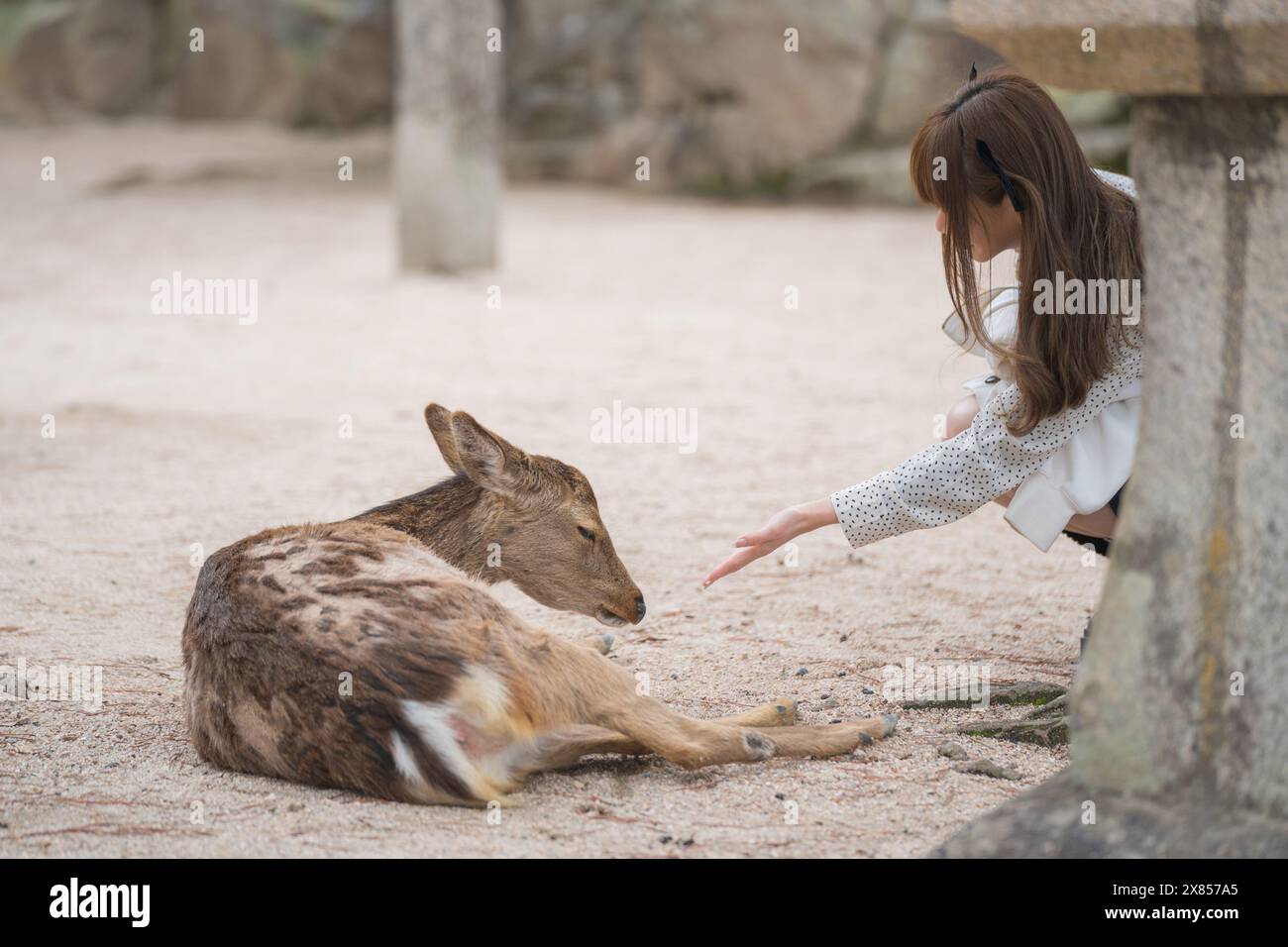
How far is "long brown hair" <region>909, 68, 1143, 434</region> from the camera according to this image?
11.1 feet

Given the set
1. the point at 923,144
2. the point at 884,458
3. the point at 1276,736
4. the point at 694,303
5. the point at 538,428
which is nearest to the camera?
the point at 1276,736

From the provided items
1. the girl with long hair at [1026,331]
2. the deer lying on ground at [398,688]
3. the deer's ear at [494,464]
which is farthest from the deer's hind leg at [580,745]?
the deer's ear at [494,464]

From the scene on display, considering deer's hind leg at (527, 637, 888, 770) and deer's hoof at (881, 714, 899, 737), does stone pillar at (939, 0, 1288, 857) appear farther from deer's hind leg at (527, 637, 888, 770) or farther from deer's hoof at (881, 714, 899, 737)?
deer's hoof at (881, 714, 899, 737)

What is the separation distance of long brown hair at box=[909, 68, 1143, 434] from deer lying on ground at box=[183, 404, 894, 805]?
904 millimetres

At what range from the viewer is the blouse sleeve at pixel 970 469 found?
3.51 metres

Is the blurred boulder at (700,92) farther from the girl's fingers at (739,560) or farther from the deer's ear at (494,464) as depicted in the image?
the girl's fingers at (739,560)

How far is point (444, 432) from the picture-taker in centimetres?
423

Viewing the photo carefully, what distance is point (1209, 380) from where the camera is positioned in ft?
8.69

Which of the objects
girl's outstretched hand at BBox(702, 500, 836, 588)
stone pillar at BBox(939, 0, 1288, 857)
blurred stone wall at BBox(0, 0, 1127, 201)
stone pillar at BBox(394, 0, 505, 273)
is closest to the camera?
stone pillar at BBox(939, 0, 1288, 857)

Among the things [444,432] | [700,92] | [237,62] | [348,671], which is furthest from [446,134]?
[237,62]

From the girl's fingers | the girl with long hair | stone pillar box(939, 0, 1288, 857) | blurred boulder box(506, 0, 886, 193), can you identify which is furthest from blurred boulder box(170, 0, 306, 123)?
stone pillar box(939, 0, 1288, 857)

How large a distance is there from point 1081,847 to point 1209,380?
32.7 inches
